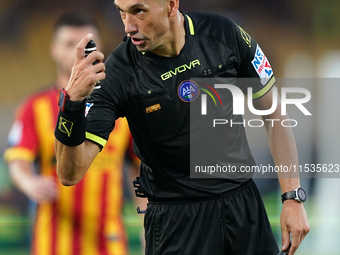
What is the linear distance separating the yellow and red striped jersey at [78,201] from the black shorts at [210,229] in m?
1.18

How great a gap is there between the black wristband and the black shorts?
64 cm

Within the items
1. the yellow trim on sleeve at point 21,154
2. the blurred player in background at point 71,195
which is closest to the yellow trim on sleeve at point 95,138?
the blurred player in background at point 71,195

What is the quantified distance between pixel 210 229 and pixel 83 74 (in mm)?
913

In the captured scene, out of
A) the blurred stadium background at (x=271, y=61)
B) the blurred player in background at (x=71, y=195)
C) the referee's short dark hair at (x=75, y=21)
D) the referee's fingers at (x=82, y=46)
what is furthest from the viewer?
the blurred stadium background at (x=271, y=61)

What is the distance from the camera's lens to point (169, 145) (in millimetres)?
2314

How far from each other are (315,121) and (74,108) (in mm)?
4313

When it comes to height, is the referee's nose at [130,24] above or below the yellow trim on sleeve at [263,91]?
above

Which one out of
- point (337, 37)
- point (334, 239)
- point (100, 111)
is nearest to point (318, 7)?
point (337, 37)

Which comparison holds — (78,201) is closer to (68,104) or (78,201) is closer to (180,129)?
(180,129)

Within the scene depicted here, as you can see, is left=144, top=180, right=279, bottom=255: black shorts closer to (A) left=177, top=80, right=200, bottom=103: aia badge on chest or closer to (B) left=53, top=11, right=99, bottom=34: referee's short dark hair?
(A) left=177, top=80, right=200, bottom=103: aia badge on chest

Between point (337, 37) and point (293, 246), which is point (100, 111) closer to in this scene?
point (293, 246)

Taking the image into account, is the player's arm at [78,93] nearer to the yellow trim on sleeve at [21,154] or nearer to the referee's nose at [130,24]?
the referee's nose at [130,24]

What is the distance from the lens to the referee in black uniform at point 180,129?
2.18m

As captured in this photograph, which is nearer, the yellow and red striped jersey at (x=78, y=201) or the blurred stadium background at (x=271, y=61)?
the yellow and red striped jersey at (x=78, y=201)
